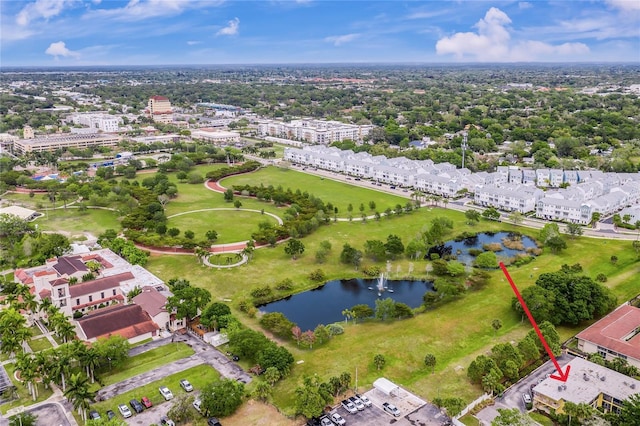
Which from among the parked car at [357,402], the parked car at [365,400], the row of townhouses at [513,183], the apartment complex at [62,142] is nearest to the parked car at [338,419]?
the parked car at [357,402]

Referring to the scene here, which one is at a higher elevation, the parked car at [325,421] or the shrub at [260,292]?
the shrub at [260,292]

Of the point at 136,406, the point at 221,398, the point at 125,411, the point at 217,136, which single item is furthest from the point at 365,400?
the point at 217,136

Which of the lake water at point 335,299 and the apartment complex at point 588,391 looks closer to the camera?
the apartment complex at point 588,391

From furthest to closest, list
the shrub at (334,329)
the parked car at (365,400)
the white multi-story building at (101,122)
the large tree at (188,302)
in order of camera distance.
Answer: the white multi-story building at (101,122) → the large tree at (188,302) → the shrub at (334,329) → the parked car at (365,400)

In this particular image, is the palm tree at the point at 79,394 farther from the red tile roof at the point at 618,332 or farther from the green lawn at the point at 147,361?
the red tile roof at the point at 618,332

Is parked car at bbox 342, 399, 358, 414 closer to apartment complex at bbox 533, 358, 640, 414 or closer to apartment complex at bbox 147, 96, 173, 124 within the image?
apartment complex at bbox 533, 358, 640, 414

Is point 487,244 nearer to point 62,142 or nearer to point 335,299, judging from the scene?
point 335,299

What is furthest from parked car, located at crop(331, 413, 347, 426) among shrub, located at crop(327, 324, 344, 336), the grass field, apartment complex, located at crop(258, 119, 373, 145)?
apartment complex, located at crop(258, 119, 373, 145)

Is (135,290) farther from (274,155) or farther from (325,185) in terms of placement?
(274,155)
